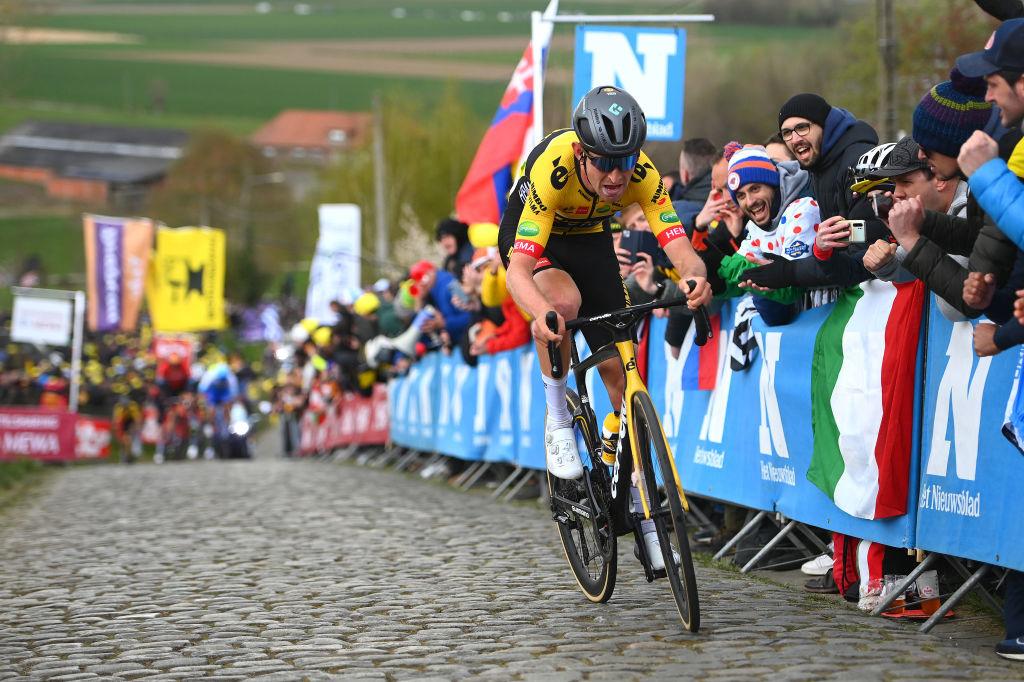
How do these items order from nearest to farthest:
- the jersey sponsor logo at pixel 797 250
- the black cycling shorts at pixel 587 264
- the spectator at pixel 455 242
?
the black cycling shorts at pixel 587 264
the jersey sponsor logo at pixel 797 250
the spectator at pixel 455 242

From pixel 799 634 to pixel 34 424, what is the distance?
27337 millimetres

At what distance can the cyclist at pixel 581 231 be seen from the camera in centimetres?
648

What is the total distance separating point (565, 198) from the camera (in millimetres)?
6918

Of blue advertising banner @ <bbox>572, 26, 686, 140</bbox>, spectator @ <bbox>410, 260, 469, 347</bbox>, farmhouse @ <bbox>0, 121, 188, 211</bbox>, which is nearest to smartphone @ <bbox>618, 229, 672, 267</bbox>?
blue advertising banner @ <bbox>572, 26, 686, 140</bbox>

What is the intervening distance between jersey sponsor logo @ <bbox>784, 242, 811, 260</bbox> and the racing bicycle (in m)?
0.94

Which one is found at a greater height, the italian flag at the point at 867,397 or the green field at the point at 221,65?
the green field at the point at 221,65

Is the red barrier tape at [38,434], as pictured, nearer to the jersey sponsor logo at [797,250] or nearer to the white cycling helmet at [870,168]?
the jersey sponsor logo at [797,250]

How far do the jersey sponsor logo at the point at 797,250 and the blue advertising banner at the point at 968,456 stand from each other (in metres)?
1.11

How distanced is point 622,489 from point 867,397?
1.24 m

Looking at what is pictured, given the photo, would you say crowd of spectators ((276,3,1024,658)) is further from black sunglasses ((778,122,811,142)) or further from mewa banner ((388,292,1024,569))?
mewa banner ((388,292,1024,569))

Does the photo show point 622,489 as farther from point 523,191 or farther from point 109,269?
point 109,269

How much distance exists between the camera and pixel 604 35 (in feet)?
49.0

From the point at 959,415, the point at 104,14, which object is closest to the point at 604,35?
the point at 959,415

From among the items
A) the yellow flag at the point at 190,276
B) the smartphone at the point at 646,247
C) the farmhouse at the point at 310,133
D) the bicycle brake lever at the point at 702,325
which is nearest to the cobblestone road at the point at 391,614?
the bicycle brake lever at the point at 702,325
